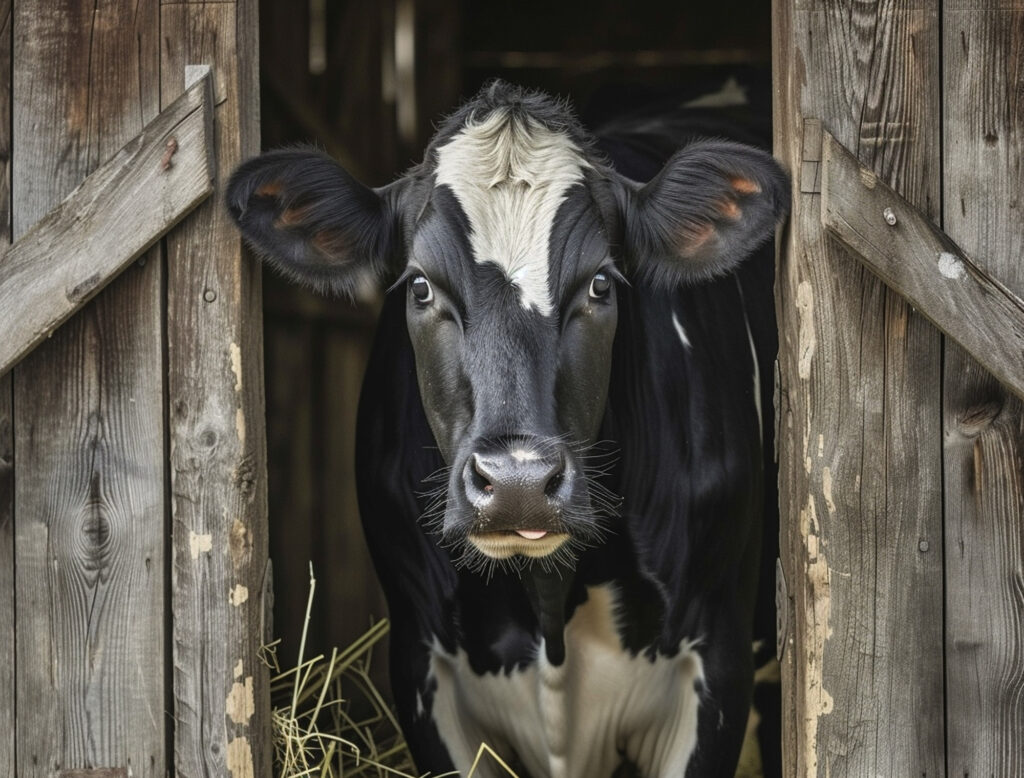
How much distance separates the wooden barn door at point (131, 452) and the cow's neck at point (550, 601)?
88 centimetres

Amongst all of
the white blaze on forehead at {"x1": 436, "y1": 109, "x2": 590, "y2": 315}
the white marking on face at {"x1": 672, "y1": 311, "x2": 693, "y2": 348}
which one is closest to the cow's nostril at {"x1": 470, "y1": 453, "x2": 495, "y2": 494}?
the white blaze on forehead at {"x1": 436, "y1": 109, "x2": 590, "y2": 315}

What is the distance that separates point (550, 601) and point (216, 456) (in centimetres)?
113

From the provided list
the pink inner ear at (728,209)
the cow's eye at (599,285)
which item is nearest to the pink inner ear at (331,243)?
the cow's eye at (599,285)

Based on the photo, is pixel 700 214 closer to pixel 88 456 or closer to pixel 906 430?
pixel 906 430

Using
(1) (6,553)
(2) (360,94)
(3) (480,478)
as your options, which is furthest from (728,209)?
(2) (360,94)

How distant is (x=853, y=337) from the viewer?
3.38 m

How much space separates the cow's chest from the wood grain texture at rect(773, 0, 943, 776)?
0.96m

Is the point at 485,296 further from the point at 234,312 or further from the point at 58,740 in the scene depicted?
the point at 58,740

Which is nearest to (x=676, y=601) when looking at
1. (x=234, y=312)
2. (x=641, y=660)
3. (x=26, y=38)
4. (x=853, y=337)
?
(x=641, y=660)

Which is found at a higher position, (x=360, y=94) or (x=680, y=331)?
(x=360, y=94)

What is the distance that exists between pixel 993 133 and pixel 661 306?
4.59ft

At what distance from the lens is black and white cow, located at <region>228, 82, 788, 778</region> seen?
11.8 ft

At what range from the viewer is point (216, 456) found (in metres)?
3.47

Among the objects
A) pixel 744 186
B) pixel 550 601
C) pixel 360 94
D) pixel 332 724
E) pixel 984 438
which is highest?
pixel 360 94
